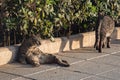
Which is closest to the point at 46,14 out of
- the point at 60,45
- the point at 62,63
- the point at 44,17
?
the point at 44,17

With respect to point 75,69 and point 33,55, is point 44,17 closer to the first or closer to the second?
point 33,55

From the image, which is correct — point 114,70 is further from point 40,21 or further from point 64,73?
point 40,21

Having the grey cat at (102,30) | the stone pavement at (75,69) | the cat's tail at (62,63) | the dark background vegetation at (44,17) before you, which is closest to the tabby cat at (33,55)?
the cat's tail at (62,63)

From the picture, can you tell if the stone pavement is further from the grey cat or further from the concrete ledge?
the grey cat

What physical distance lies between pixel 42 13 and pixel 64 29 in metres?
1.57

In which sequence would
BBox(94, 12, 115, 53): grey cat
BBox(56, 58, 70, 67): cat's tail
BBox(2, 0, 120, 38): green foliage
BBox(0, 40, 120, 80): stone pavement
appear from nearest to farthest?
BBox(0, 40, 120, 80): stone pavement
BBox(56, 58, 70, 67): cat's tail
BBox(2, 0, 120, 38): green foliage
BBox(94, 12, 115, 53): grey cat

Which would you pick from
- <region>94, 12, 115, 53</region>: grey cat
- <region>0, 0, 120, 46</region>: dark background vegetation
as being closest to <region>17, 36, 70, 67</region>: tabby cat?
<region>0, 0, 120, 46</region>: dark background vegetation

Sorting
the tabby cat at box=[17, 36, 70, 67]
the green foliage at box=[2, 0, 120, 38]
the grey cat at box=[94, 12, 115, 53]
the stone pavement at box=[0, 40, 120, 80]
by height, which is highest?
the green foliage at box=[2, 0, 120, 38]

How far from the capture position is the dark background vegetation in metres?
8.29

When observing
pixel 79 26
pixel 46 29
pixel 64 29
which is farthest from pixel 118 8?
pixel 46 29

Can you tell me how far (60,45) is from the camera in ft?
30.9

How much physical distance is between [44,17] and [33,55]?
1.14 meters

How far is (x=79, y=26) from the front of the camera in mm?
10688

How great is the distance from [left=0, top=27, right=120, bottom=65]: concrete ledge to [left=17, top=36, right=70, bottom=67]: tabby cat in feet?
0.74
